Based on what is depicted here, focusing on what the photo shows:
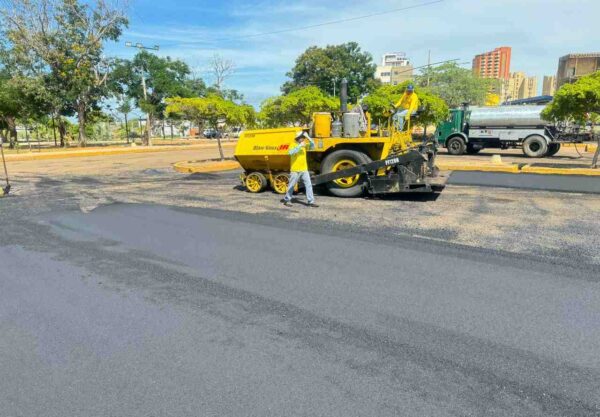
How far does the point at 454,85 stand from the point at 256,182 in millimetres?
47370

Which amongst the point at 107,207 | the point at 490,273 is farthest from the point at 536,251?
the point at 107,207

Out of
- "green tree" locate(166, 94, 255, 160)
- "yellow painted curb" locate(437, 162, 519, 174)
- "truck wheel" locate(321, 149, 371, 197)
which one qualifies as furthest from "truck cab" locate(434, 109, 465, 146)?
"truck wheel" locate(321, 149, 371, 197)

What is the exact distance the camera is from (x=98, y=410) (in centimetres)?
267

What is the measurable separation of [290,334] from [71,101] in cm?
3335

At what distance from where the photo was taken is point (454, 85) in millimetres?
51625

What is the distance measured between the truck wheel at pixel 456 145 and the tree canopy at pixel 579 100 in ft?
25.7

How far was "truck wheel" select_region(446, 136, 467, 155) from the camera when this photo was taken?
22.1 m

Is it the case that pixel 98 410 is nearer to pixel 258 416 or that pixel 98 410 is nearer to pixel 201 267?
pixel 258 416

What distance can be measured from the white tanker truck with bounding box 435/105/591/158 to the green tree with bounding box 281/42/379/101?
36.2 meters

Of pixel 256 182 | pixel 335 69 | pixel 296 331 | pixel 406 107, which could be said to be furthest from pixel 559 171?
pixel 335 69

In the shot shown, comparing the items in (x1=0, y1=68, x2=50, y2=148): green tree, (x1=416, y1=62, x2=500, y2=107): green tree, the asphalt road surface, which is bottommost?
the asphalt road surface

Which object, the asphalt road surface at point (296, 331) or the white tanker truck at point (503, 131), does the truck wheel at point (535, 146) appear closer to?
the white tanker truck at point (503, 131)

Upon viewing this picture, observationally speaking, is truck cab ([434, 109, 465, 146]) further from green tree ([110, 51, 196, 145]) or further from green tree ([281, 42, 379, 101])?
green tree ([281, 42, 379, 101])

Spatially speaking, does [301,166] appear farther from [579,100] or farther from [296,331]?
[579,100]
